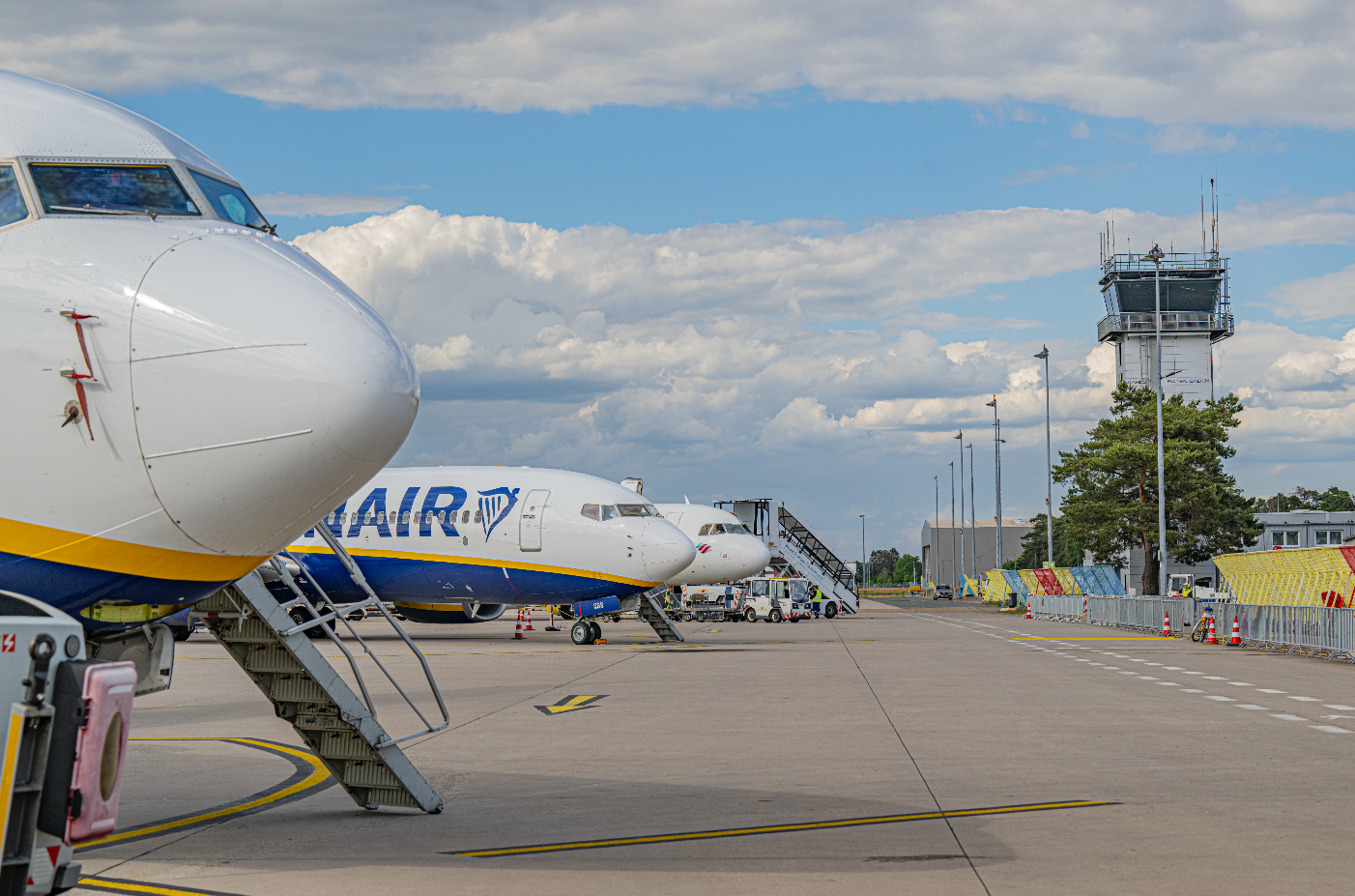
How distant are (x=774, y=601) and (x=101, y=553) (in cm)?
5437

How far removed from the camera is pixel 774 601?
196 feet

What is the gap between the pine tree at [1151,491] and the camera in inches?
2751

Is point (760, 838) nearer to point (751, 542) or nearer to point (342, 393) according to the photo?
point (342, 393)

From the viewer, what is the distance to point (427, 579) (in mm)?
30875

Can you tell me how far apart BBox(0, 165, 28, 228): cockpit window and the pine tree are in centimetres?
6816

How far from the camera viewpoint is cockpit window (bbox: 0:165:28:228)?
654 cm

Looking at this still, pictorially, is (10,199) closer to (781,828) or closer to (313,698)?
(313,698)

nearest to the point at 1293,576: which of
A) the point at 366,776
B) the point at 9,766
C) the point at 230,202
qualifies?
the point at 366,776

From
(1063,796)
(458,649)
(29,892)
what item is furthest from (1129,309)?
(29,892)

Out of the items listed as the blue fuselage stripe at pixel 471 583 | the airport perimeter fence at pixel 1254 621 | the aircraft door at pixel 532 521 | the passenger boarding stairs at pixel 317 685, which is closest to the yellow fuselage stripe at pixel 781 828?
the passenger boarding stairs at pixel 317 685

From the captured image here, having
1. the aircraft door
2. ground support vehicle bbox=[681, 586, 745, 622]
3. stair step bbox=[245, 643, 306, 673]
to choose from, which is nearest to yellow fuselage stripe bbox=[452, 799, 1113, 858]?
stair step bbox=[245, 643, 306, 673]

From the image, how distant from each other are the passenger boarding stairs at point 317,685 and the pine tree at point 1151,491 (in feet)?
213

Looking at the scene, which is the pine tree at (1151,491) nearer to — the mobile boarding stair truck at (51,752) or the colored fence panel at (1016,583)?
the colored fence panel at (1016,583)

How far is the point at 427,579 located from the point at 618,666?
7.34m
